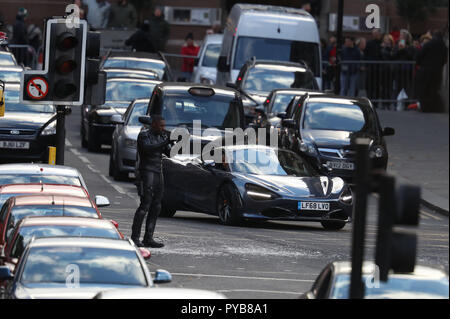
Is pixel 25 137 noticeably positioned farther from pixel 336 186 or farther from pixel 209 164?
pixel 336 186

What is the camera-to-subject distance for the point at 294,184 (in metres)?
20.2

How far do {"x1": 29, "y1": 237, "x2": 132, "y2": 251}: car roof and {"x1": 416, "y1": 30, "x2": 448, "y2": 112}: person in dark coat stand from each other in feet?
85.2

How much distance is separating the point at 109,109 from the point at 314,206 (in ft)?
34.4

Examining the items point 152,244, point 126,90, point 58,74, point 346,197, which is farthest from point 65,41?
point 126,90

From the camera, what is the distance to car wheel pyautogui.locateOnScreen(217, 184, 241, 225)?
20.0 meters

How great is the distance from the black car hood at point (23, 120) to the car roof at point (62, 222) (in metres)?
12.8

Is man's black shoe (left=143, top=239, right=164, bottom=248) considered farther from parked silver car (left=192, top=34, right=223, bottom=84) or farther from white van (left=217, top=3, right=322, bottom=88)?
parked silver car (left=192, top=34, right=223, bottom=84)

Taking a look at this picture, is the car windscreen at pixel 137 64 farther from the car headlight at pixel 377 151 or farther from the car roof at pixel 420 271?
the car roof at pixel 420 271

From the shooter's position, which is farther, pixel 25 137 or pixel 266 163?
pixel 25 137

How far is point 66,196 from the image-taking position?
15555 millimetres

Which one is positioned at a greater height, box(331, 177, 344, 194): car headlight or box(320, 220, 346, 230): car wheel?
box(331, 177, 344, 194): car headlight

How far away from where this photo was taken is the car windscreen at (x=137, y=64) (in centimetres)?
3491

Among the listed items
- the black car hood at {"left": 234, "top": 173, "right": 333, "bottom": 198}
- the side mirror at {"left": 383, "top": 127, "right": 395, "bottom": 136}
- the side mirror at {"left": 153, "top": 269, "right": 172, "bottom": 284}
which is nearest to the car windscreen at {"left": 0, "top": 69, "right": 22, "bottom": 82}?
the side mirror at {"left": 383, "top": 127, "right": 395, "bottom": 136}

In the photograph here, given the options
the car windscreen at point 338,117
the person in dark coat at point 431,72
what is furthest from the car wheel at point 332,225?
the person in dark coat at point 431,72
